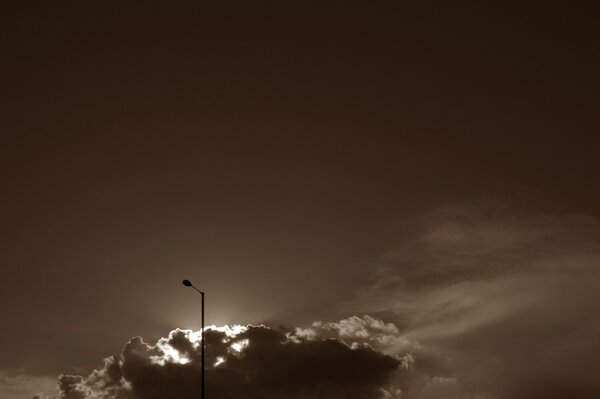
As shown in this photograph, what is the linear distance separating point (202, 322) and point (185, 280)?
6074 mm

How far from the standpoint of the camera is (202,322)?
31.5m

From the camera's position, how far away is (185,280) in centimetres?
2745

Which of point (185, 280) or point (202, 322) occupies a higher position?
point (185, 280)

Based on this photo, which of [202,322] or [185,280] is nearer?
[185,280]
